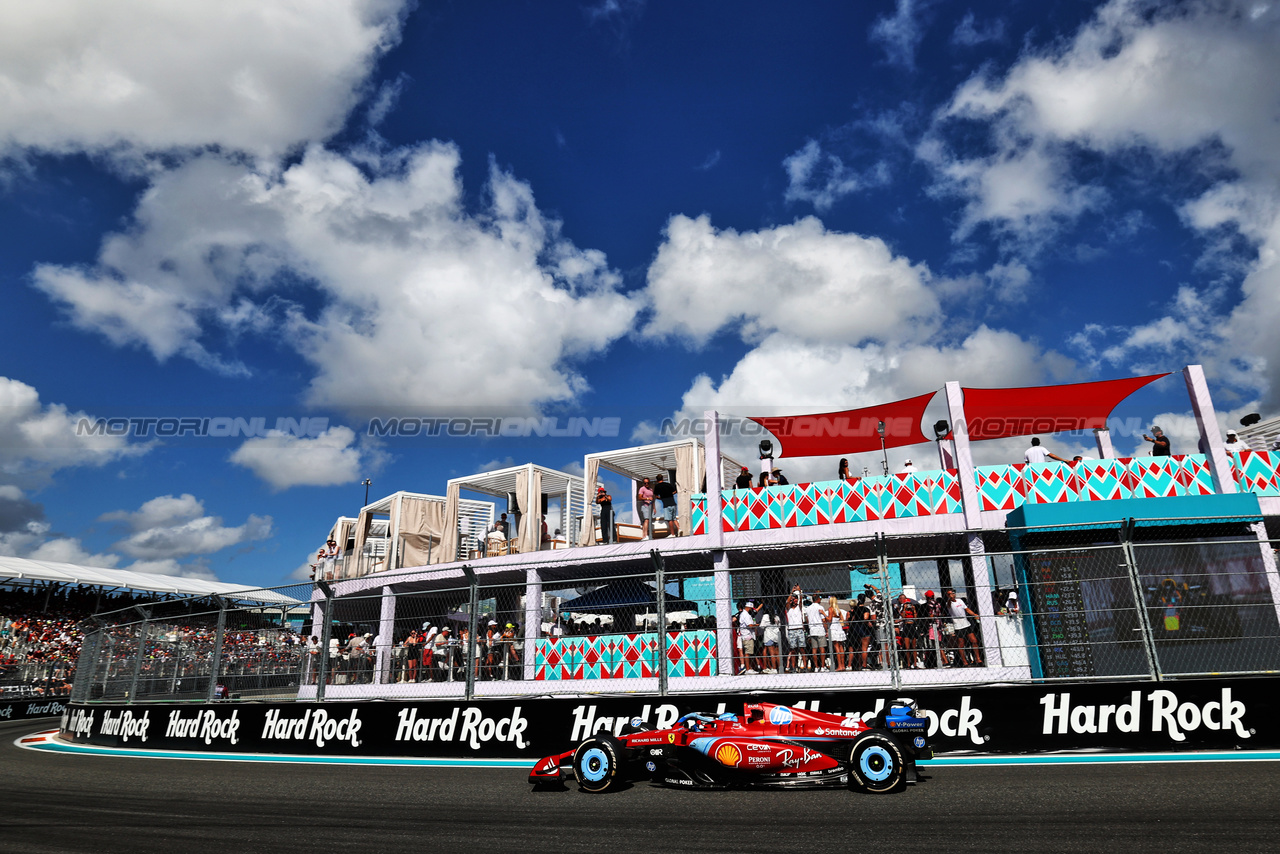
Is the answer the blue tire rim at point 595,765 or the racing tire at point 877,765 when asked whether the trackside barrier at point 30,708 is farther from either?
the racing tire at point 877,765

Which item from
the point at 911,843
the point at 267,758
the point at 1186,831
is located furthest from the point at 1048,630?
the point at 267,758

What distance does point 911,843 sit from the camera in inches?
165

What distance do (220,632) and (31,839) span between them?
5893mm

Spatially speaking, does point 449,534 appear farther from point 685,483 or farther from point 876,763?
point 876,763

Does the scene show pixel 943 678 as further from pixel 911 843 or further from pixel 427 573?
pixel 427 573

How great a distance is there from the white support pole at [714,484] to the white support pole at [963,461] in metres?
4.92

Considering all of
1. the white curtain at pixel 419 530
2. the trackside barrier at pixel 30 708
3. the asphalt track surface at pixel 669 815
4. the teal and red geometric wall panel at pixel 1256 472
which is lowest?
the asphalt track surface at pixel 669 815

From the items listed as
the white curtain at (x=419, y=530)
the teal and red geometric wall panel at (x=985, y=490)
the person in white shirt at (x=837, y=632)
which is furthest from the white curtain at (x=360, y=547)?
the person in white shirt at (x=837, y=632)

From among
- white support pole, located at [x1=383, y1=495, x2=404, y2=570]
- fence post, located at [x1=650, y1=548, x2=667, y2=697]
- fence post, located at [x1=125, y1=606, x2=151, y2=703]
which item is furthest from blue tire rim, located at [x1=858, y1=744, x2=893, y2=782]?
white support pole, located at [x1=383, y1=495, x2=404, y2=570]

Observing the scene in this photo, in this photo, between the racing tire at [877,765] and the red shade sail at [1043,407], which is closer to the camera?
the racing tire at [877,765]

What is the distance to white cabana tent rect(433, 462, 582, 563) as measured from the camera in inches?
814

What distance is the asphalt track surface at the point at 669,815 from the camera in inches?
169

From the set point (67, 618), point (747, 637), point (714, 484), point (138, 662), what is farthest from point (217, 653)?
point (67, 618)

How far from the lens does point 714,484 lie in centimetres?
1686
